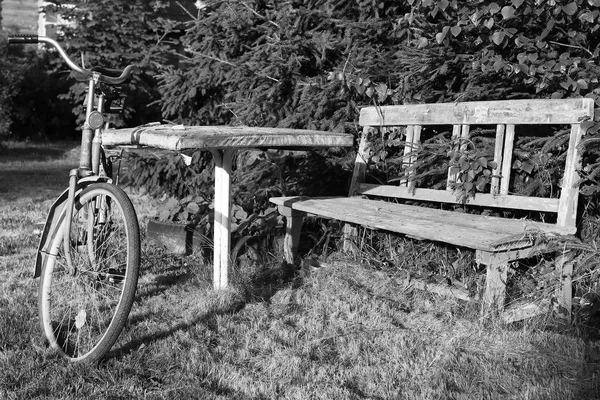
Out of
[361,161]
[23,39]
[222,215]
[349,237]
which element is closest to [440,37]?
[361,161]

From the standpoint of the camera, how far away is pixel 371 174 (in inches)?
194

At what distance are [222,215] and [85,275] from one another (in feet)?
3.15

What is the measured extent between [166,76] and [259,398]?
4497 millimetres

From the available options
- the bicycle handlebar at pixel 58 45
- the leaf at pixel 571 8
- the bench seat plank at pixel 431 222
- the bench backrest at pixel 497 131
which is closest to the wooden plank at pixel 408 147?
the bench backrest at pixel 497 131

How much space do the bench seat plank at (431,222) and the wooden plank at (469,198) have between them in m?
0.15

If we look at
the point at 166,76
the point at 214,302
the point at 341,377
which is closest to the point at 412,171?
the point at 214,302

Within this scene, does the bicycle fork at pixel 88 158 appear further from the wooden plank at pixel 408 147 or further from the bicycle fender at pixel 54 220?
the wooden plank at pixel 408 147

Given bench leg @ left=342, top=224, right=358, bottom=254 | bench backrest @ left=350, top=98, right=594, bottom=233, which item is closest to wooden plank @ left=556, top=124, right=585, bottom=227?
bench backrest @ left=350, top=98, right=594, bottom=233

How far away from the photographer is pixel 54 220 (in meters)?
3.26

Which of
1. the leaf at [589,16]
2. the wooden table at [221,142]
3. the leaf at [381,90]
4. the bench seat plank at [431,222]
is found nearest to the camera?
the bench seat plank at [431,222]

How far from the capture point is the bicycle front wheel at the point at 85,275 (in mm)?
3051

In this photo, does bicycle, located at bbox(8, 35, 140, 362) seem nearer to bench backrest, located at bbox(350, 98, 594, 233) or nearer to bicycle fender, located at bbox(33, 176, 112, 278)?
bicycle fender, located at bbox(33, 176, 112, 278)

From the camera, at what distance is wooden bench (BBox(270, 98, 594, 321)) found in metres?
3.23

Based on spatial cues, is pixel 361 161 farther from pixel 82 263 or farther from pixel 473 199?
pixel 82 263
